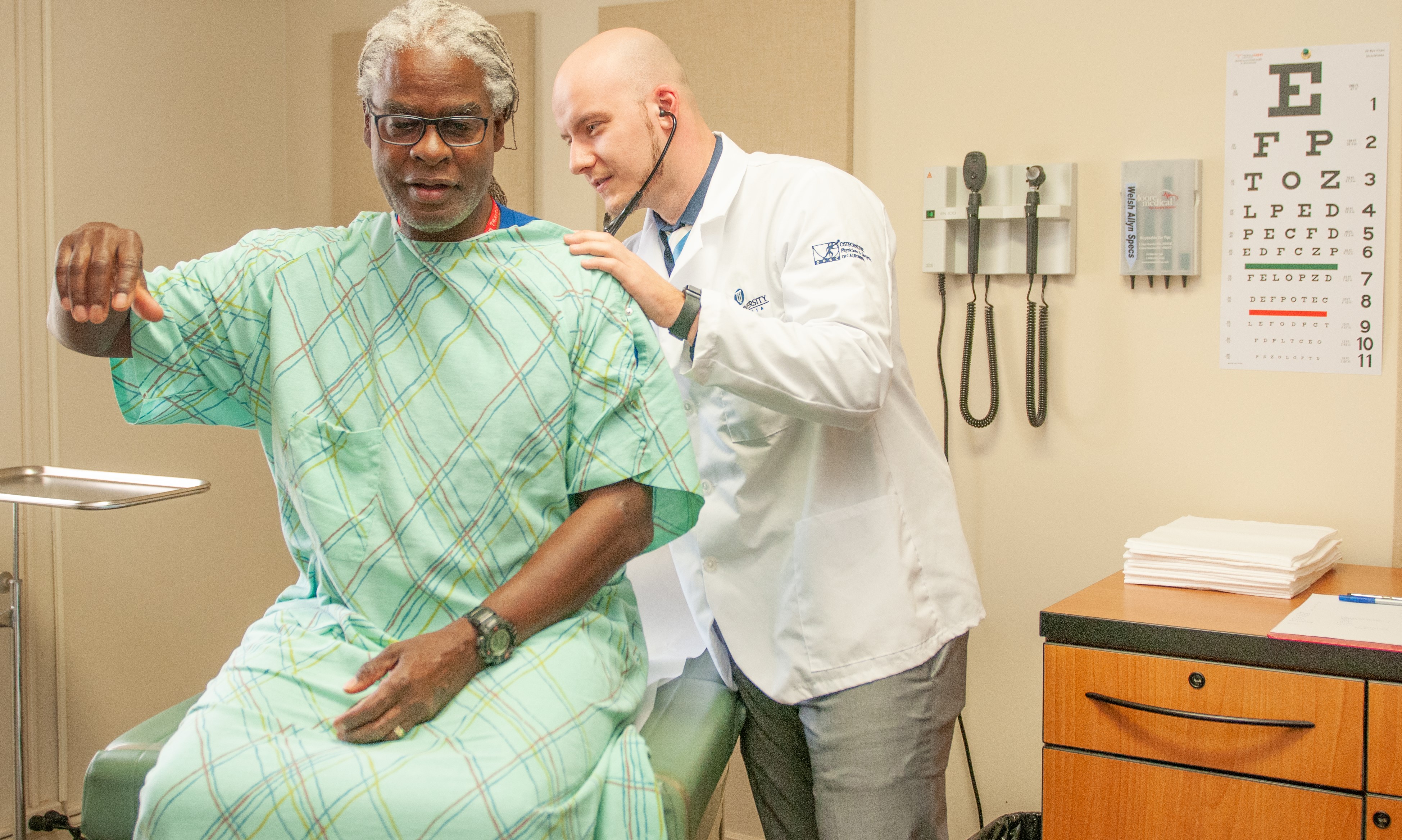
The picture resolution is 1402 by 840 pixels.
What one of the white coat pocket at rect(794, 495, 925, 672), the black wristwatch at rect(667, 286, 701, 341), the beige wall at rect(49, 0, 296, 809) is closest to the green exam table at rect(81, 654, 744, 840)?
the white coat pocket at rect(794, 495, 925, 672)

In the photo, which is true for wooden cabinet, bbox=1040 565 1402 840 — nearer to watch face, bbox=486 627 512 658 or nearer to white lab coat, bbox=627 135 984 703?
white lab coat, bbox=627 135 984 703

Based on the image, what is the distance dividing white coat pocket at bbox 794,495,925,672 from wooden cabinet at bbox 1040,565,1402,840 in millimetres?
280

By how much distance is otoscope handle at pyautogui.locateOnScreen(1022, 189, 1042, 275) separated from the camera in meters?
2.22

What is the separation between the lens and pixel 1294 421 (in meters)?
2.14

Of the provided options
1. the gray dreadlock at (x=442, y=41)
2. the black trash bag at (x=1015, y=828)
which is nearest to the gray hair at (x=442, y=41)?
the gray dreadlock at (x=442, y=41)

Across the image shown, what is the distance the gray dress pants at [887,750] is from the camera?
4.95 feet

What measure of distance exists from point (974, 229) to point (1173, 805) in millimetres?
1188

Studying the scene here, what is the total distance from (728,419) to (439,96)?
58 centimetres

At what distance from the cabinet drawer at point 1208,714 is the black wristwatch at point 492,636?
34.3 inches

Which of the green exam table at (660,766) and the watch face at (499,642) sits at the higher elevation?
the watch face at (499,642)

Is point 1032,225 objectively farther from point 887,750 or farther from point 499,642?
point 499,642

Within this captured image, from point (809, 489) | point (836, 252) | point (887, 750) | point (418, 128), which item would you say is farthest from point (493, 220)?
point (887, 750)

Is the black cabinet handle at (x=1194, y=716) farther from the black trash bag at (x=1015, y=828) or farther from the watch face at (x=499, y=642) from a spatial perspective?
the watch face at (x=499, y=642)

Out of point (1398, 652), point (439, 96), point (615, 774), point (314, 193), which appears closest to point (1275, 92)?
point (1398, 652)
